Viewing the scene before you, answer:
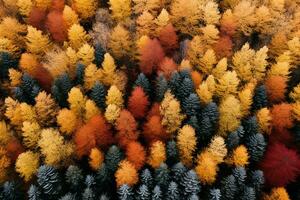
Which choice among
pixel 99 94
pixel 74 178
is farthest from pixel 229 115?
pixel 74 178

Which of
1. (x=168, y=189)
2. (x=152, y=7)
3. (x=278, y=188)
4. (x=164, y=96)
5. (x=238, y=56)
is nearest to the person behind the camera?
(x=168, y=189)

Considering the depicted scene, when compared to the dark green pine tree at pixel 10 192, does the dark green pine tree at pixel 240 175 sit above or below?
above

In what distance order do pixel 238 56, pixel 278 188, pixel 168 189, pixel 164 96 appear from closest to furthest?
pixel 168 189 < pixel 278 188 < pixel 164 96 < pixel 238 56

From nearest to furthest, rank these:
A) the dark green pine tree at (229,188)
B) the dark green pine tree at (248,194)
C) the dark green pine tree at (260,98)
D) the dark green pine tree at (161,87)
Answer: the dark green pine tree at (248,194) → the dark green pine tree at (229,188) → the dark green pine tree at (161,87) → the dark green pine tree at (260,98)

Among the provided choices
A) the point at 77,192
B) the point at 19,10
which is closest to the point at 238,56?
the point at 77,192

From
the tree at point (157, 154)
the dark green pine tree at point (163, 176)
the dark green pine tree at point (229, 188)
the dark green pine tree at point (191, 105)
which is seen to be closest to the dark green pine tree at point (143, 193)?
the dark green pine tree at point (163, 176)

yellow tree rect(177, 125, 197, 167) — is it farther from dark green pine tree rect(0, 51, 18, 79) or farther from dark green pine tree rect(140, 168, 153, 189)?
dark green pine tree rect(0, 51, 18, 79)

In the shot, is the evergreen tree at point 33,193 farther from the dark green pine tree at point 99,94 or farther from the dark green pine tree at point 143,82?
the dark green pine tree at point 143,82

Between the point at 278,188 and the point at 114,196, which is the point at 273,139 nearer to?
Result: the point at 278,188
